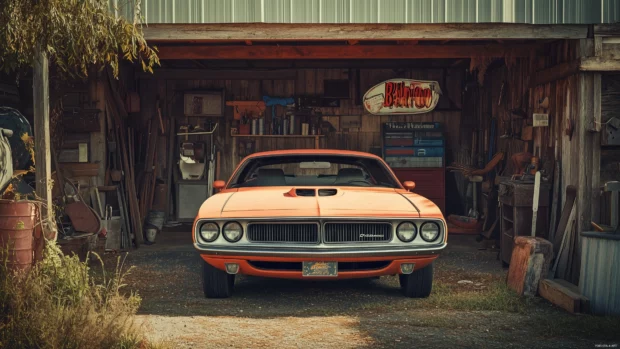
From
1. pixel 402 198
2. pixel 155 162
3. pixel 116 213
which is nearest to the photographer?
pixel 402 198

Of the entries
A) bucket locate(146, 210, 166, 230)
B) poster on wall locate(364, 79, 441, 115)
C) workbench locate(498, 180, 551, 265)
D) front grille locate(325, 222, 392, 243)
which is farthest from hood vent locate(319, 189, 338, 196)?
poster on wall locate(364, 79, 441, 115)

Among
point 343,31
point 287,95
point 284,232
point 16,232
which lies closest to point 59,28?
point 16,232

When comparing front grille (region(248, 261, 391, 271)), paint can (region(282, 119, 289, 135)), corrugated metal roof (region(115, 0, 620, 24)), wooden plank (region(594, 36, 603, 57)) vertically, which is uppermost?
corrugated metal roof (region(115, 0, 620, 24))

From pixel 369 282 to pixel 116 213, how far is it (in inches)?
215

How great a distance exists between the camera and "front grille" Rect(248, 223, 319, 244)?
7.16m

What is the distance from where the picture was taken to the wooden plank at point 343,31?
30.1 feet

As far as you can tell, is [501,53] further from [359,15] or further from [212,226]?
[212,226]

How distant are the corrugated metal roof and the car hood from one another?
2.27 metres

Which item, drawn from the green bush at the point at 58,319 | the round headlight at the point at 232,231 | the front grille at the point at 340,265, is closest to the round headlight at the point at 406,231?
the front grille at the point at 340,265

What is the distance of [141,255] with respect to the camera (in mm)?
11469

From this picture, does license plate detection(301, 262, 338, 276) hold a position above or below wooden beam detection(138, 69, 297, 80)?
below

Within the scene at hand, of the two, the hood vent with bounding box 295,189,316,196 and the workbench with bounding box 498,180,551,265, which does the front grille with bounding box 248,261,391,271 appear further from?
the workbench with bounding box 498,180,551,265

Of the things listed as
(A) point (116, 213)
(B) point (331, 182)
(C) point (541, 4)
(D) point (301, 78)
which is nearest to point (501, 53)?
(C) point (541, 4)

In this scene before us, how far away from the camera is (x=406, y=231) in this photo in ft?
23.9
